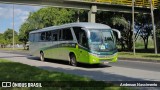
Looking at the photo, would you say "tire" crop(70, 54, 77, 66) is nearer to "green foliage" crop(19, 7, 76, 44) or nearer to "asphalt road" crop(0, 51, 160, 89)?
"asphalt road" crop(0, 51, 160, 89)

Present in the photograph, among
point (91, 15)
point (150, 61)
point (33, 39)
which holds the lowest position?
point (150, 61)

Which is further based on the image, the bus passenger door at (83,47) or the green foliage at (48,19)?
the green foliage at (48,19)

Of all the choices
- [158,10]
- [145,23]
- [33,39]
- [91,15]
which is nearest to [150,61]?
[33,39]

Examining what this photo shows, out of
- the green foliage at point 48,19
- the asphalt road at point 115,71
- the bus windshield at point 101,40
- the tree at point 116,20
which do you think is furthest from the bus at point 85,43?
the green foliage at point 48,19

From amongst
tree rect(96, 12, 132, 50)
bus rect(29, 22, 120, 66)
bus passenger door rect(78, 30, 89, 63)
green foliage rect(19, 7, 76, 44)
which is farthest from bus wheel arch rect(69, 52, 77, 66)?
green foliage rect(19, 7, 76, 44)

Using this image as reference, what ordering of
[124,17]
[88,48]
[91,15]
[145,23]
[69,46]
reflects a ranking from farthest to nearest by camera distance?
[145,23] < [124,17] < [91,15] < [69,46] < [88,48]

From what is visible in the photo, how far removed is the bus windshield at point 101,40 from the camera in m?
19.5

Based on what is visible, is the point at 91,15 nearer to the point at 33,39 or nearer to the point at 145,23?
the point at 33,39

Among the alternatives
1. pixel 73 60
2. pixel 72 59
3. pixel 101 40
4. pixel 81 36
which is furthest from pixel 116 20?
pixel 101 40

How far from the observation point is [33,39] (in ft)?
101

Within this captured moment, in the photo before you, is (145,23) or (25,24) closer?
(145,23)

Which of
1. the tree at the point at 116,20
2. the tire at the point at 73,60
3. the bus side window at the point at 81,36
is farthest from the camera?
the tree at the point at 116,20

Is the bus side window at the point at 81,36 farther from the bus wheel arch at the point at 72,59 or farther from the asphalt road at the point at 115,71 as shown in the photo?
the asphalt road at the point at 115,71

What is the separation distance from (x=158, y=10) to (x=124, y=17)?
7.84 metres
